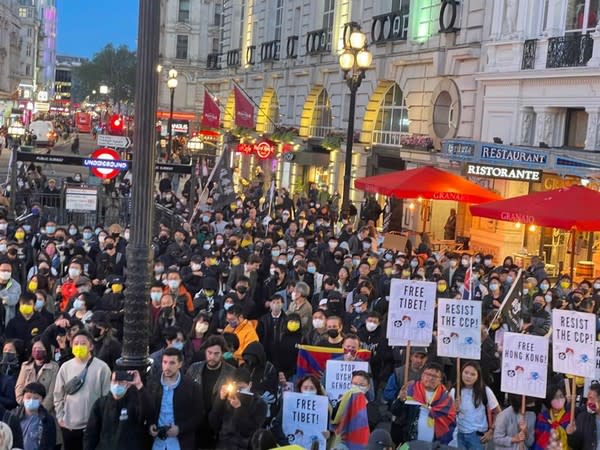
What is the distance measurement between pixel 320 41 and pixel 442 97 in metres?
11.2

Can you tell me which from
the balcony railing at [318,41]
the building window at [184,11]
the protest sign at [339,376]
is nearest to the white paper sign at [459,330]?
the protest sign at [339,376]

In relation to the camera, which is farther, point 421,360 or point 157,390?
point 421,360

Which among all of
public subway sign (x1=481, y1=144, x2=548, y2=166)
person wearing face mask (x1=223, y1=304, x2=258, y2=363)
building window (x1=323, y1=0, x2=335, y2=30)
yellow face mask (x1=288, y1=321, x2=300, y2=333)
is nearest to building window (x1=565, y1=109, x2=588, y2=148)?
public subway sign (x1=481, y1=144, x2=548, y2=166)

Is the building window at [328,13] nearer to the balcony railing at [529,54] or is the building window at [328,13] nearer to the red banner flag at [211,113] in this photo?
the red banner flag at [211,113]

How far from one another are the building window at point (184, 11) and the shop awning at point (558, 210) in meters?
65.1

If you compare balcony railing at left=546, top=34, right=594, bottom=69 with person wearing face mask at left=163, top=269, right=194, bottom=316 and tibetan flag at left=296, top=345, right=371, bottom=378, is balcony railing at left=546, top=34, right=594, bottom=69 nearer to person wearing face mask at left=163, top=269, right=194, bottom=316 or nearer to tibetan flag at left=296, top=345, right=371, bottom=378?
person wearing face mask at left=163, top=269, right=194, bottom=316

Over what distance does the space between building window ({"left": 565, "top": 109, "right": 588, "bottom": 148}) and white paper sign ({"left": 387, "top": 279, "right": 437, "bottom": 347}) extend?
45.8 feet

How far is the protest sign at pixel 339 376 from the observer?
943 cm

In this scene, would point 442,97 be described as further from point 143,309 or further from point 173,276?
point 143,309

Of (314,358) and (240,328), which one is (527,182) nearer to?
(240,328)

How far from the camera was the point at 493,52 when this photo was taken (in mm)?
25984

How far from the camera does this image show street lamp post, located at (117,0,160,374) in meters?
8.68

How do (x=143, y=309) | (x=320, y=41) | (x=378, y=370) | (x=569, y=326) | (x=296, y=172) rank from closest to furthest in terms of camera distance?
(x=143, y=309) < (x=569, y=326) < (x=378, y=370) < (x=320, y=41) < (x=296, y=172)

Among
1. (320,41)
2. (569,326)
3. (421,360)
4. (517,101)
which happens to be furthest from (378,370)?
(320,41)
